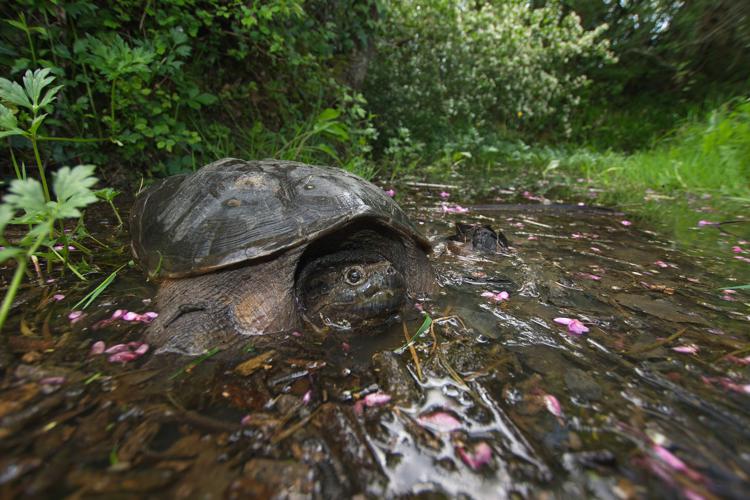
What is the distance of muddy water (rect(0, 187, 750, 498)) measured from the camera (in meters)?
0.88

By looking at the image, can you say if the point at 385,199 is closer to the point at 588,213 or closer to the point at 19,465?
the point at 19,465

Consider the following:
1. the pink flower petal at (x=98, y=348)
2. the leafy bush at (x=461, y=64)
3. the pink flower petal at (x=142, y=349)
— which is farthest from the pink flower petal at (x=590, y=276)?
the leafy bush at (x=461, y=64)

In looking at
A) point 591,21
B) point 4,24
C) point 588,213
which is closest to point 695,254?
point 588,213

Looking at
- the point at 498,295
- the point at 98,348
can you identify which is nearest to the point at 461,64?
the point at 498,295

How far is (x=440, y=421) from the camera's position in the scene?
108cm

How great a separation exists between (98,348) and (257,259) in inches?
26.1

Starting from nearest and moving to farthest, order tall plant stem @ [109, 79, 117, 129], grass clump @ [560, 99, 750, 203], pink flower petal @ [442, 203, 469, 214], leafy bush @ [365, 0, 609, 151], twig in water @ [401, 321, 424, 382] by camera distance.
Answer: twig in water @ [401, 321, 424, 382], tall plant stem @ [109, 79, 117, 129], pink flower petal @ [442, 203, 469, 214], grass clump @ [560, 99, 750, 203], leafy bush @ [365, 0, 609, 151]

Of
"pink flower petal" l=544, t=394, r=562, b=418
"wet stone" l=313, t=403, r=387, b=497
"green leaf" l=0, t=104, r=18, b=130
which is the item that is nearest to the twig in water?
"wet stone" l=313, t=403, r=387, b=497

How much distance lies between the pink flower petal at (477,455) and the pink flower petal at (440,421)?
78mm

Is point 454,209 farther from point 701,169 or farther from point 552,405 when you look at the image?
point 701,169

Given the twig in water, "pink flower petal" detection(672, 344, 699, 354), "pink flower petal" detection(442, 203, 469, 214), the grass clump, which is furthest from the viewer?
the grass clump

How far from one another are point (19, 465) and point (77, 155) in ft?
9.73

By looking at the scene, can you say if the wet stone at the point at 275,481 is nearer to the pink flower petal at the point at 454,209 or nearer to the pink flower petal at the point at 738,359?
the pink flower petal at the point at 738,359

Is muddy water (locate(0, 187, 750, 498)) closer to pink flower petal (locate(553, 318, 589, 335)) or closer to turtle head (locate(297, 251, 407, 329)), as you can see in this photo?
pink flower petal (locate(553, 318, 589, 335))
